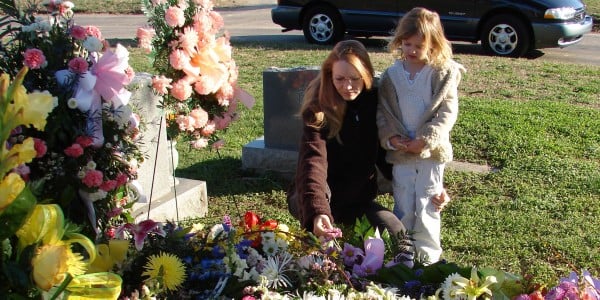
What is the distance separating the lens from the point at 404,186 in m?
3.49

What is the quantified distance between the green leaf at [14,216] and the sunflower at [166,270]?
484 mm

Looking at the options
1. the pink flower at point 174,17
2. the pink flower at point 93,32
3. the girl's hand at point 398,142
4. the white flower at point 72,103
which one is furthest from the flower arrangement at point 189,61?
the girl's hand at point 398,142

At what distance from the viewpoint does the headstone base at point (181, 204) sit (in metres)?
4.70

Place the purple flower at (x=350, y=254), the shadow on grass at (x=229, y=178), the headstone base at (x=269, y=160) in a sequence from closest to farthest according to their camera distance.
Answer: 1. the purple flower at (x=350, y=254)
2. the shadow on grass at (x=229, y=178)
3. the headstone base at (x=269, y=160)

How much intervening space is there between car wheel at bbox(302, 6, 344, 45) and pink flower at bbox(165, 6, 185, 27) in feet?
29.3

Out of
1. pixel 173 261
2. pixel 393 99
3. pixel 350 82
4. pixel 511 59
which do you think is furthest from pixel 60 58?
pixel 511 59

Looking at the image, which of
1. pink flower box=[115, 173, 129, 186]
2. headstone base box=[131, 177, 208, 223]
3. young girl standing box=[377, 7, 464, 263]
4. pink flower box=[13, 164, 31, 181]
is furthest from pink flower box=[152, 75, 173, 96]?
headstone base box=[131, 177, 208, 223]

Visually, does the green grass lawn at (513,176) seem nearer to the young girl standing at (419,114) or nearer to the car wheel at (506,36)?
the young girl standing at (419,114)

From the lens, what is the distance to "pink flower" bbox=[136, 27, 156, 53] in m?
2.84

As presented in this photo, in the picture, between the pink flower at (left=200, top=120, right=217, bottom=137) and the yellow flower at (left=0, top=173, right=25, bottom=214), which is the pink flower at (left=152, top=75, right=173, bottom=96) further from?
the yellow flower at (left=0, top=173, right=25, bottom=214)

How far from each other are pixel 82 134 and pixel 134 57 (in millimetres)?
9093

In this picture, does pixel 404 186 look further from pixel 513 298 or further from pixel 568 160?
pixel 568 160

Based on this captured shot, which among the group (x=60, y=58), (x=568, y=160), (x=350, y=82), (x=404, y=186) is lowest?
(x=568, y=160)

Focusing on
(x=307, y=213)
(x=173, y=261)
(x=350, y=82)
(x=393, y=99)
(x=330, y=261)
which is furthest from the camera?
(x=393, y=99)
